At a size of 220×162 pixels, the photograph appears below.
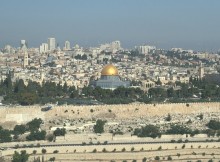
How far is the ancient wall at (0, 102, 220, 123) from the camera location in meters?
38.2

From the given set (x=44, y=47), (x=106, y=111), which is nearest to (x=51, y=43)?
(x=44, y=47)

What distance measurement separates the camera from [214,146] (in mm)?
26719

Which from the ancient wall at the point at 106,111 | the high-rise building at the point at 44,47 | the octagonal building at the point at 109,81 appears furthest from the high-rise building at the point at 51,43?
the ancient wall at the point at 106,111

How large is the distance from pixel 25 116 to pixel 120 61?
180 feet

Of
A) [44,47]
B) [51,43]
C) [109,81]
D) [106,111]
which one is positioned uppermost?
[51,43]

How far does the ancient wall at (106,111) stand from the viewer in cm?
3822

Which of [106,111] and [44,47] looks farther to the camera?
[44,47]

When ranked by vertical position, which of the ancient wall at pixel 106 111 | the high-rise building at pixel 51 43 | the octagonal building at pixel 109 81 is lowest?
the ancient wall at pixel 106 111

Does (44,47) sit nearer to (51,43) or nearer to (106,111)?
(51,43)

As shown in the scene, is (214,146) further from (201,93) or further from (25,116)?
(201,93)

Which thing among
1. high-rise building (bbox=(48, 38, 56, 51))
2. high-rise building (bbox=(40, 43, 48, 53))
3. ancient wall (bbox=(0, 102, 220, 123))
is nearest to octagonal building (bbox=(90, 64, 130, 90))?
ancient wall (bbox=(0, 102, 220, 123))

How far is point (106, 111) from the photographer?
129ft

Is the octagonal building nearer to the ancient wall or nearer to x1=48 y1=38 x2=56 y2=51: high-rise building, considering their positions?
the ancient wall

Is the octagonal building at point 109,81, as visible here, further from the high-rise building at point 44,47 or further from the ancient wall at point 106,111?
the high-rise building at point 44,47
